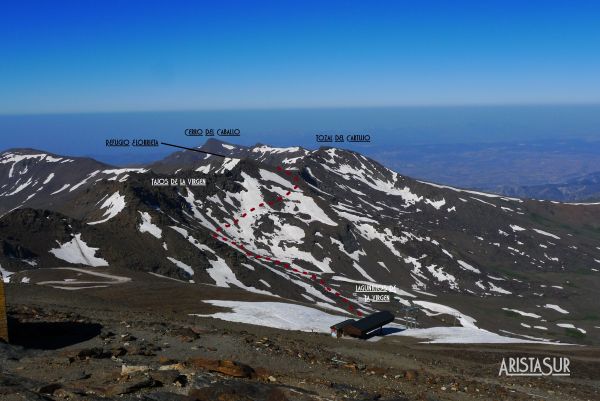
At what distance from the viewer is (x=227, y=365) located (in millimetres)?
22250

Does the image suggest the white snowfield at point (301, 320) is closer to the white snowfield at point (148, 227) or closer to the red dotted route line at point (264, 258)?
the red dotted route line at point (264, 258)

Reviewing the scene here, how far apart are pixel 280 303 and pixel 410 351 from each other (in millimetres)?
26232

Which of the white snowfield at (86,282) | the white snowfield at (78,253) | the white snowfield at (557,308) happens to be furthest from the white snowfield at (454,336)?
the white snowfield at (557,308)

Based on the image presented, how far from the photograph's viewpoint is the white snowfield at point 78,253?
103 meters

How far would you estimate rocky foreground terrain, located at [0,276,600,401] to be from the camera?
1861 cm

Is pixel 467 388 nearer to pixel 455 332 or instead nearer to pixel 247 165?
pixel 455 332

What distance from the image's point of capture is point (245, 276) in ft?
368

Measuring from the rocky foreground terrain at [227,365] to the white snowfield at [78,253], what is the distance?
59.3m

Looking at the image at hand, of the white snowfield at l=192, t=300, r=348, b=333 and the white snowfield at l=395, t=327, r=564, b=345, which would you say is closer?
the white snowfield at l=395, t=327, r=564, b=345

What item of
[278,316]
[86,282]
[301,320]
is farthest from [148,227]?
[301,320]

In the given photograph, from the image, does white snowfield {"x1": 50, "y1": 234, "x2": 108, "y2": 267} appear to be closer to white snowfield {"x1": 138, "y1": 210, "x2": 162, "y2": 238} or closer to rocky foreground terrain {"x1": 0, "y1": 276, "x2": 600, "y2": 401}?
white snowfield {"x1": 138, "y1": 210, "x2": 162, "y2": 238}

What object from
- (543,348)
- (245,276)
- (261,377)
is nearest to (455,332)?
(543,348)

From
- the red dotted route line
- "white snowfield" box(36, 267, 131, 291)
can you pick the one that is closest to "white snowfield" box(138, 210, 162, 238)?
the red dotted route line

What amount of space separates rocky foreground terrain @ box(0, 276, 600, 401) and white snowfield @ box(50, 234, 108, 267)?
195ft
